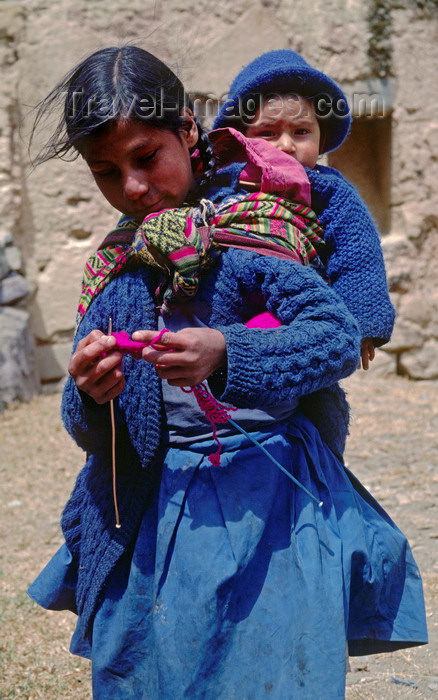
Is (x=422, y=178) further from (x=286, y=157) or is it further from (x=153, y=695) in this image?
(x=153, y=695)

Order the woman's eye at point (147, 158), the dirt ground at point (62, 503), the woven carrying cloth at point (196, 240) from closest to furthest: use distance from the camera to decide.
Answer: the woven carrying cloth at point (196, 240)
the woman's eye at point (147, 158)
the dirt ground at point (62, 503)

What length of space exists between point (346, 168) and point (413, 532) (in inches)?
140

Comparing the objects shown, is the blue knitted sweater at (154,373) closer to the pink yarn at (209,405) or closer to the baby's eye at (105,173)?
the pink yarn at (209,405)

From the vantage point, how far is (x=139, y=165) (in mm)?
1492

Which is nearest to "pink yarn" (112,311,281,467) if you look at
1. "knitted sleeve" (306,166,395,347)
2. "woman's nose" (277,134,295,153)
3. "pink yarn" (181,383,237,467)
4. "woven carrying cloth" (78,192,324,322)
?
"pink yarn" (181,383,237,467)

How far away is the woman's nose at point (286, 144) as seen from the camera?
184 centimetres

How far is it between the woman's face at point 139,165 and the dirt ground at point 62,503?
1022 millimetres

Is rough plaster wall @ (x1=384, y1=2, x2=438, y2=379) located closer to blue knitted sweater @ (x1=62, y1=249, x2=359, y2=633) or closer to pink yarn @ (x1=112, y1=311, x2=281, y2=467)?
blue knitted sweater @ (x1=62, y1=249, x2=359, y2=633)

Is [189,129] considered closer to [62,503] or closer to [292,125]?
[292,125]

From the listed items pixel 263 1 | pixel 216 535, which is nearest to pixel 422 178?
pixel 263 1

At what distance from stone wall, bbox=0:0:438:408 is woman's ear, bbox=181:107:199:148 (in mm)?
4534

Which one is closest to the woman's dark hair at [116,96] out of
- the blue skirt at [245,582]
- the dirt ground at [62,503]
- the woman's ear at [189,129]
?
the woman's ear at [189,129]

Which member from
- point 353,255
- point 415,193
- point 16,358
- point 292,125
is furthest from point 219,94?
point 353,255

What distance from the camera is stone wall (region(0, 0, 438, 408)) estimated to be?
593cm
